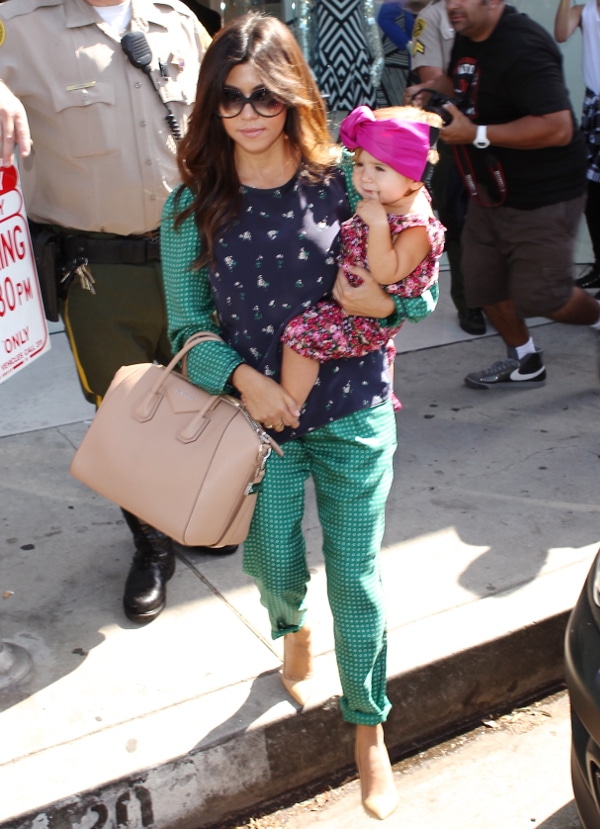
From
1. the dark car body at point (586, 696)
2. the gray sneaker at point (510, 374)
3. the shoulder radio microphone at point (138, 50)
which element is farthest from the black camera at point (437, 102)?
the dark car body at point (586, 696)

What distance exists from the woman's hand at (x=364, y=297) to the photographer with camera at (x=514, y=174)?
248 cm

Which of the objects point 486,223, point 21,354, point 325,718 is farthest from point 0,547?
point 486,223

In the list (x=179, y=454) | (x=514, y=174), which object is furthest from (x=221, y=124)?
(x=514, y=174)

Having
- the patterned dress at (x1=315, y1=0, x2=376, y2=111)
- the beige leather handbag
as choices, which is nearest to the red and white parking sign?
the beige leather handbag

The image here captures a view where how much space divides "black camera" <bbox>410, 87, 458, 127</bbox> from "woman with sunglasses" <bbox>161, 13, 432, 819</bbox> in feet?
7.41

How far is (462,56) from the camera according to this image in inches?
190

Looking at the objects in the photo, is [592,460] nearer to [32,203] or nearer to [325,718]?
[325,718]

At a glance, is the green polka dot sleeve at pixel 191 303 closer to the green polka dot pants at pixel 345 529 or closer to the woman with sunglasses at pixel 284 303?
the woman with sunglasses at pixel 284 303

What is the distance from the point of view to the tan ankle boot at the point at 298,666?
2.94 meters

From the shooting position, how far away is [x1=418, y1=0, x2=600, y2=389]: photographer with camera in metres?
4.60

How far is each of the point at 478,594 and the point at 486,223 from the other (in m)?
2.22

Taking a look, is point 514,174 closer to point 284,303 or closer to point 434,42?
point 434,42

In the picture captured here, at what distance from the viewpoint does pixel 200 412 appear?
2.50 meters

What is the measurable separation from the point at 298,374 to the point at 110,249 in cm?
100
